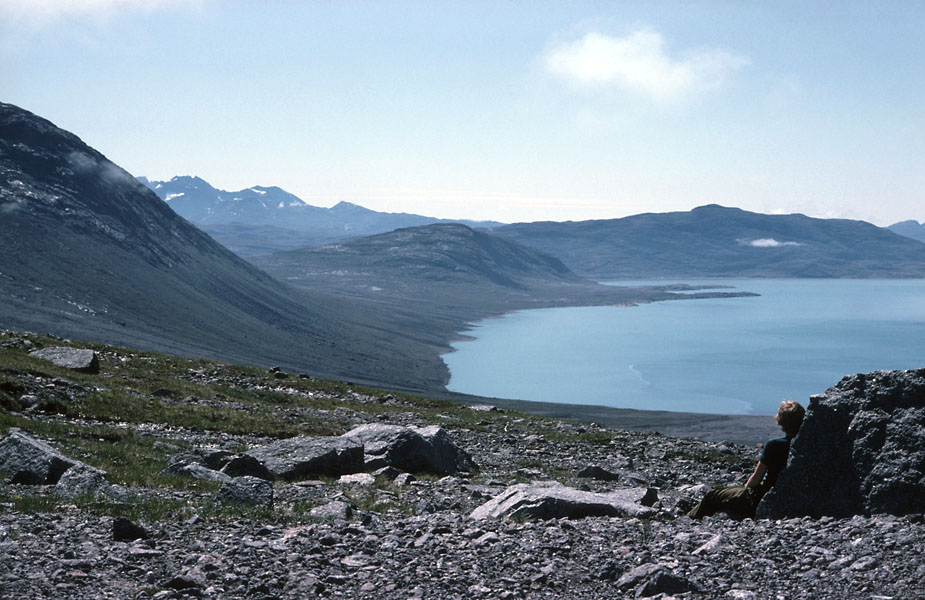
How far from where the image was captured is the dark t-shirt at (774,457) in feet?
43.4

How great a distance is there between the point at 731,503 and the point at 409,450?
393 inches

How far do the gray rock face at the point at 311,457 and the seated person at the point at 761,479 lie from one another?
29.7 ft

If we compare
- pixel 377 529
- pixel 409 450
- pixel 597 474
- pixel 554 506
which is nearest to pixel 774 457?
pixel 554 506

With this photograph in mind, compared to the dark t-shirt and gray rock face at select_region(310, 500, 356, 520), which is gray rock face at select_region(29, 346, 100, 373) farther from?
the dark t-shirt

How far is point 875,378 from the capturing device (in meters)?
12.1

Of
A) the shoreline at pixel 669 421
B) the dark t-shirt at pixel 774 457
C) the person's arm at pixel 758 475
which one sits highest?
the dark t-shirt at pixel 774 457

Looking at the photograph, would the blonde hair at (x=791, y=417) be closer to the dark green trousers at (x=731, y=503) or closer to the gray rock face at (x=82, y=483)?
the dark green trousers at (x=731, y=503)

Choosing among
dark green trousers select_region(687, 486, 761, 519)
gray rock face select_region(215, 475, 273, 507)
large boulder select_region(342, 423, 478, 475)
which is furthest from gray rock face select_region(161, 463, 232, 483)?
dark green trousers select_region(687, 486, 761, 519)

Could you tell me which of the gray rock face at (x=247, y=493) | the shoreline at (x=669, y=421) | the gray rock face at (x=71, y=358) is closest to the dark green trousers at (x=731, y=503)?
the gray rock face at (x=247, y=493)

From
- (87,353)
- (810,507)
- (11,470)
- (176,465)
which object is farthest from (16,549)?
(87,353)

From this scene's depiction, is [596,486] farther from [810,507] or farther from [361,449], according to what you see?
[810,507]

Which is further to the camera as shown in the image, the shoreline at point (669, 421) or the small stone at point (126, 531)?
the shoreline at point (669, 421)

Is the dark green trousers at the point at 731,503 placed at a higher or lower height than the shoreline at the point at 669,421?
higher

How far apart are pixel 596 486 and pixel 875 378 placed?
34.8 ft
